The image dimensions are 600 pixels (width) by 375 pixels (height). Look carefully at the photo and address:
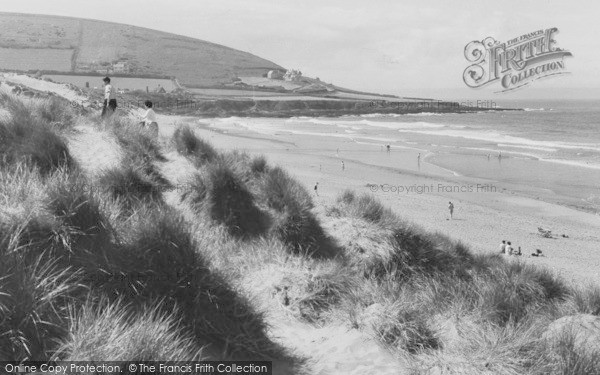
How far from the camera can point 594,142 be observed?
46.7 metres

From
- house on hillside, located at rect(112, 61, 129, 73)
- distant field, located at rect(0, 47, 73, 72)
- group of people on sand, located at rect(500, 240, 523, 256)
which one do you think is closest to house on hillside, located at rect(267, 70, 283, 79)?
house on hillside, located at rect(112, 61, 129, 73)

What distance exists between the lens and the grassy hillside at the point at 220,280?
3.32 m

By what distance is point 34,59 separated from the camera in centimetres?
8069

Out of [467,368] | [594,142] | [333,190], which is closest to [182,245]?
[467,368]

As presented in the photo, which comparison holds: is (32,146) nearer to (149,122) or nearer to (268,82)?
(149,122)

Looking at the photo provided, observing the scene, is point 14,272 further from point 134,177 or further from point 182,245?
point 134,177

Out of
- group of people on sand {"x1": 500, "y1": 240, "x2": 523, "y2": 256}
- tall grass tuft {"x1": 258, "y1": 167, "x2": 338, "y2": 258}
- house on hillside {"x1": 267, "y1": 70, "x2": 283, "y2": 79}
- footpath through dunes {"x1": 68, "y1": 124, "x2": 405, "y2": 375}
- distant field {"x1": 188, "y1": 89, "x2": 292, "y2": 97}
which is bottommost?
group of people on sand {"x1": 500, "y1": 240, "x2": 523, "y2": 256}

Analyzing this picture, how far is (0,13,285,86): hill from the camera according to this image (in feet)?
272

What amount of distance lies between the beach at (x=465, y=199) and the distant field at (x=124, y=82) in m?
45.1

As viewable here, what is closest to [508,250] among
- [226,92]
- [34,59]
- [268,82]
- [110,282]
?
[110,282]

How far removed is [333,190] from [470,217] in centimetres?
541

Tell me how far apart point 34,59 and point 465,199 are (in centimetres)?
8206

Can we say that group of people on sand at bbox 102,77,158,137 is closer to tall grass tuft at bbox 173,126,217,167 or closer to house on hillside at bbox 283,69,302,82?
tall grass tuft at bbox 173,126,217,167

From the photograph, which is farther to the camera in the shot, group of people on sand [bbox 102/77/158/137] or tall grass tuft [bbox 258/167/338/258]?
group of people on sand [bbox 102/77/158/137]
